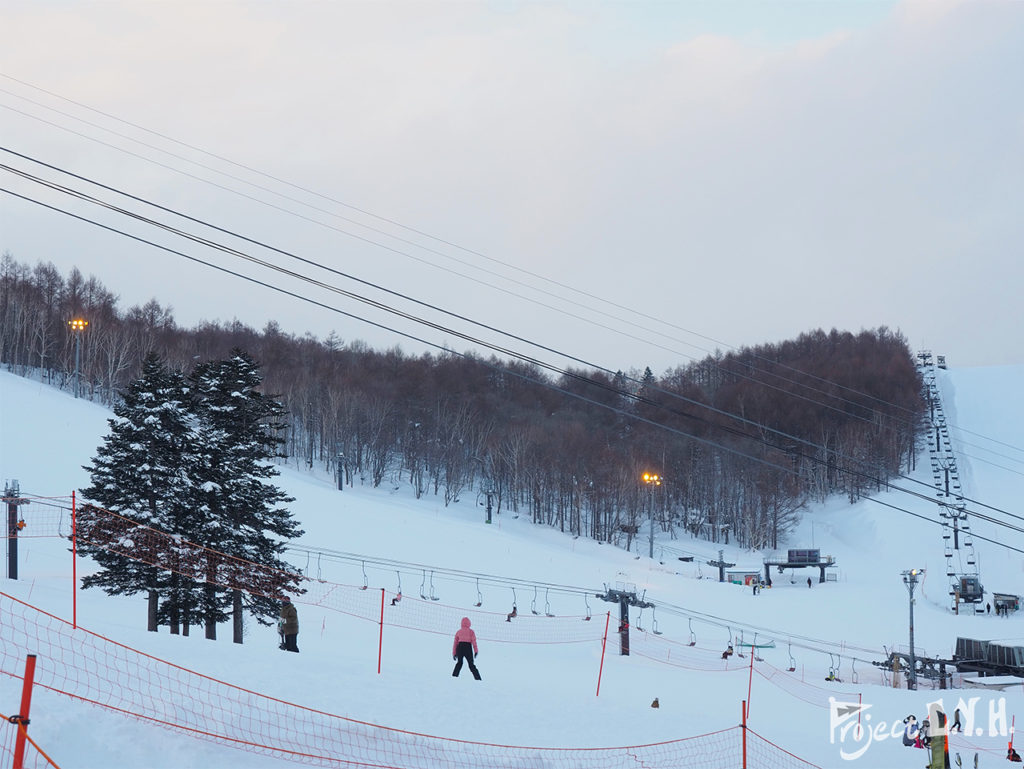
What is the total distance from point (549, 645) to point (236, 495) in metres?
9.79

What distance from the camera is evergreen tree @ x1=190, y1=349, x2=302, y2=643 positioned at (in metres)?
19.6

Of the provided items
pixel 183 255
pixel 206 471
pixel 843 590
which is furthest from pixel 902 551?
pixel 183 255

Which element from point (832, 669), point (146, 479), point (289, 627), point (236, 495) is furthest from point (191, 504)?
point (832, 669)

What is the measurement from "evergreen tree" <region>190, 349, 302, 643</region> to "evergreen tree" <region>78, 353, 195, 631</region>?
462mm

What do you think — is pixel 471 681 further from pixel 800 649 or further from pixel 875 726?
pixel 800 649

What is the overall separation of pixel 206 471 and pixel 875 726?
49.1 ft

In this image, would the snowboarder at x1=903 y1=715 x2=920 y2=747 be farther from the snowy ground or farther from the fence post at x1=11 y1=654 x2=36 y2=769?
the fence post at x1=11 y1=654 x2=36 y2=769

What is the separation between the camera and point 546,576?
3800cm

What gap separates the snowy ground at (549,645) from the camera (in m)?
11.4

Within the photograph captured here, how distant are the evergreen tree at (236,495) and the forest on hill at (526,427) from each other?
3986 cm

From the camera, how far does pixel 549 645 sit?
25.0 metres

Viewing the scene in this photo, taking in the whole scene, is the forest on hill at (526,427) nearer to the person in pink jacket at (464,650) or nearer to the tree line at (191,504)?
the tree line at (191,504)

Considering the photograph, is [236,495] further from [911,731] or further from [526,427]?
[526,427]

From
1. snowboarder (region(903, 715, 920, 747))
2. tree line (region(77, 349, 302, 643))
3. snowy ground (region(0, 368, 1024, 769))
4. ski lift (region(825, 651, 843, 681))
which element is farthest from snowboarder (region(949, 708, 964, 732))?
tree line (region(77, 349, 302, 643))
